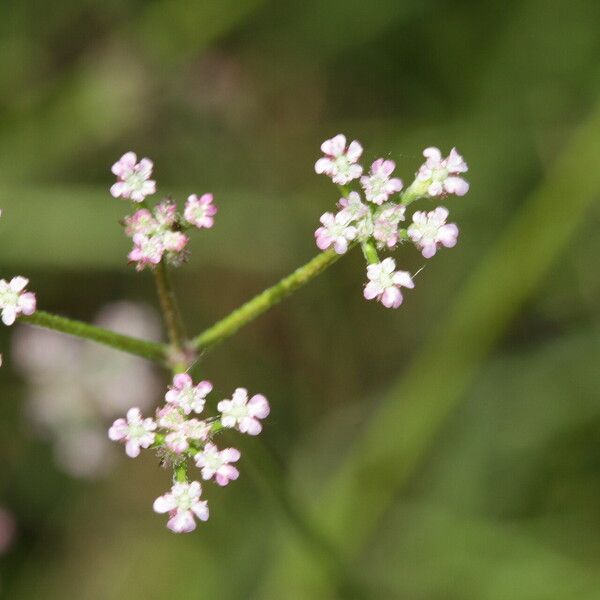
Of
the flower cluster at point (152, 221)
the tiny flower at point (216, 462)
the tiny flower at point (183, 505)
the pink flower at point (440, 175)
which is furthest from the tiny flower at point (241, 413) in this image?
the pink flower at point (440, 175)

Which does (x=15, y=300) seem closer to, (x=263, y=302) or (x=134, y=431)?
(x=134, y=431)

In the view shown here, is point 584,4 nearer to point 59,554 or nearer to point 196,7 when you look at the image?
point 196,7

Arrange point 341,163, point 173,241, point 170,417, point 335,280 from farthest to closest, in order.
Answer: point 335,280, point 341,163, point 173,241, point 170,417

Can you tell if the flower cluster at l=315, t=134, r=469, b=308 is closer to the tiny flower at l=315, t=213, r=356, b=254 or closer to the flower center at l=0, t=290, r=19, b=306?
the tiny flower at l=315, t=213, r=356, b=254

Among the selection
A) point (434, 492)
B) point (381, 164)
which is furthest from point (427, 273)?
point (381, 164)

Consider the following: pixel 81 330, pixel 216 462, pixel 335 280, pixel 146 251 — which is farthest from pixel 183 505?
pixel 335 280

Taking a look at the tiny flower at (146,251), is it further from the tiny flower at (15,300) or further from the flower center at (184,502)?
the flower center at (184,502)
